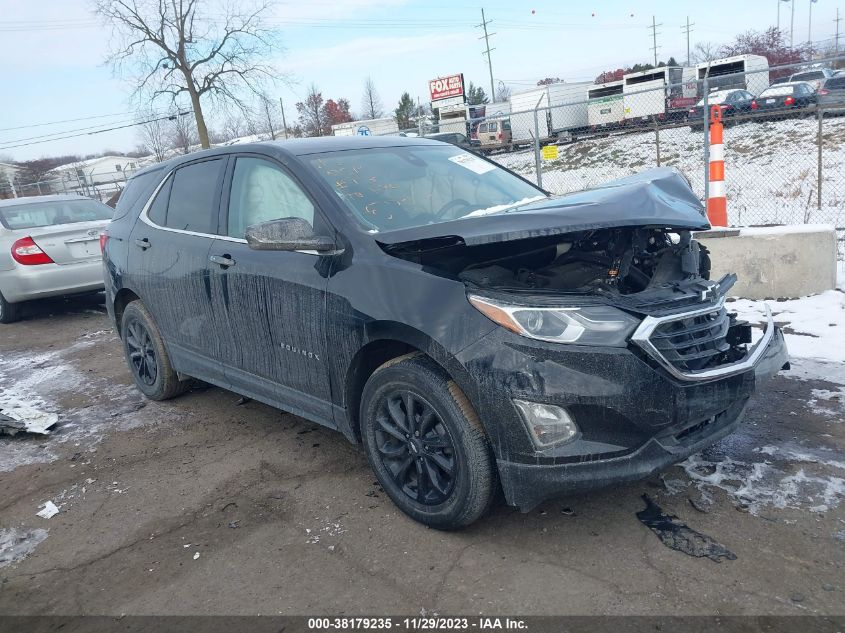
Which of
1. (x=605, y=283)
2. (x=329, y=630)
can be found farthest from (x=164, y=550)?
(x=605, y=283)

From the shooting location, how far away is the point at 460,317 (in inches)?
108

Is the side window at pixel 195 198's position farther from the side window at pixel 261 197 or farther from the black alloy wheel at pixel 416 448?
the black alloy wheel at pixel 416 448

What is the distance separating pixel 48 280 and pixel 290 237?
6363mm

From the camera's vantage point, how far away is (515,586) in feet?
8.49

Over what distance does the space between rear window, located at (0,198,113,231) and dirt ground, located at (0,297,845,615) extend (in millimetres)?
5104

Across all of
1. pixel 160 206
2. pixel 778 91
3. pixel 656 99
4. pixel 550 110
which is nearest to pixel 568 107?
pixel 550 110

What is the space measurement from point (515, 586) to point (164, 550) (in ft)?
5.42

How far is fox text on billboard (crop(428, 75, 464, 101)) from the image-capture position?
135 feet

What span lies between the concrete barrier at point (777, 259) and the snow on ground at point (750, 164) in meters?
3.89

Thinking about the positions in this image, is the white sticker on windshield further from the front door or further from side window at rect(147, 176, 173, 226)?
side window at rect(147, 176, 173, 226)

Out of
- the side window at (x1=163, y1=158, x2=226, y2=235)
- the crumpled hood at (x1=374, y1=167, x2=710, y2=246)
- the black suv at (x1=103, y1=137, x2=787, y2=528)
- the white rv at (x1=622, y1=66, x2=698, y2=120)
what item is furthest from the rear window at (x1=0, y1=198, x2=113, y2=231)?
the white rv at (x1=622, y1=66, x2=698, y2=120)

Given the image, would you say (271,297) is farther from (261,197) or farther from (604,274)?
(604,274)

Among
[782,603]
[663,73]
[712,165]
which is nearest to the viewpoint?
[782,603]

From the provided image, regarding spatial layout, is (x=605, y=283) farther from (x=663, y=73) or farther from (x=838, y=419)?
(x=663, y=73)
